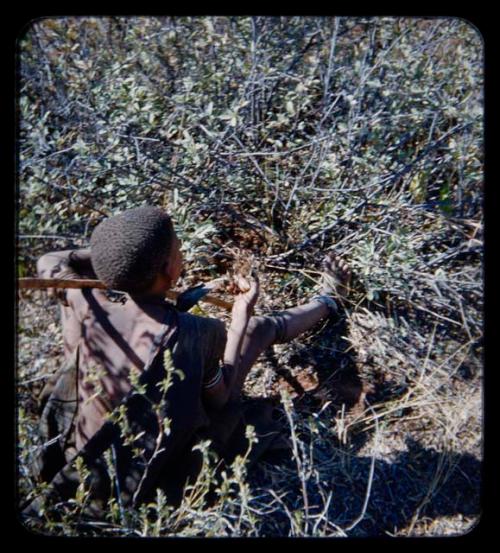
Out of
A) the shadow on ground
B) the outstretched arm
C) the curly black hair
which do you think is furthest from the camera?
the shadow on ground

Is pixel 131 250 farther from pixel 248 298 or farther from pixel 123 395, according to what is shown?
pixel 248 298

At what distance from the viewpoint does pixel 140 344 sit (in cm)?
184

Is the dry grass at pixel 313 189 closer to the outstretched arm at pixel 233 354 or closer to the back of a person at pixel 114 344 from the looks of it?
the outstretched arm at pixel 233 354

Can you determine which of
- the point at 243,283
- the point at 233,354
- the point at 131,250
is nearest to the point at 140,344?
the point at 131,250

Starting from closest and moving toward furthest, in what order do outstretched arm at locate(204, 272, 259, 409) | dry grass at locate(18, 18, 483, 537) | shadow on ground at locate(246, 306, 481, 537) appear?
outstretched arm at locate(204, 272, 259, 409)
shadow on ground at locate(246, 306, 481, 537)
dry grass at locate(18, 18, 483, 537)

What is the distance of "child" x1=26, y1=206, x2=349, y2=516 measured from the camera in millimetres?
1785

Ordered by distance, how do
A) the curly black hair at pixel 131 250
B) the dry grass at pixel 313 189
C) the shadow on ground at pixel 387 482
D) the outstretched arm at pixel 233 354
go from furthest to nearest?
the dry grass at pixel 313 189
the shadow on ground at pixel 387 482
the outstretched arm at pixel 233 354
the curly black hair at pixel 131 250

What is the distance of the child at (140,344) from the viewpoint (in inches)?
70.3

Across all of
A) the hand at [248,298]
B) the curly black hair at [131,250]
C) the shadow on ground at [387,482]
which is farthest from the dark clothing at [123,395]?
the shadow on ground at [387,482]

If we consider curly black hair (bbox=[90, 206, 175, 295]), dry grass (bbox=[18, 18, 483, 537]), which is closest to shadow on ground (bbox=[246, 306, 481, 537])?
dry grass (bbox=[18, 18, 483, 537])

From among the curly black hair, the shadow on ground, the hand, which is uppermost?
the curly black hair

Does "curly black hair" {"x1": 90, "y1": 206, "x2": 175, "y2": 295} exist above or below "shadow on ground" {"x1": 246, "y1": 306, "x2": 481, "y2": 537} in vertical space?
above

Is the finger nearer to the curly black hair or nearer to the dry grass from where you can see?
the dry grass

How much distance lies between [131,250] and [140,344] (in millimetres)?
300
